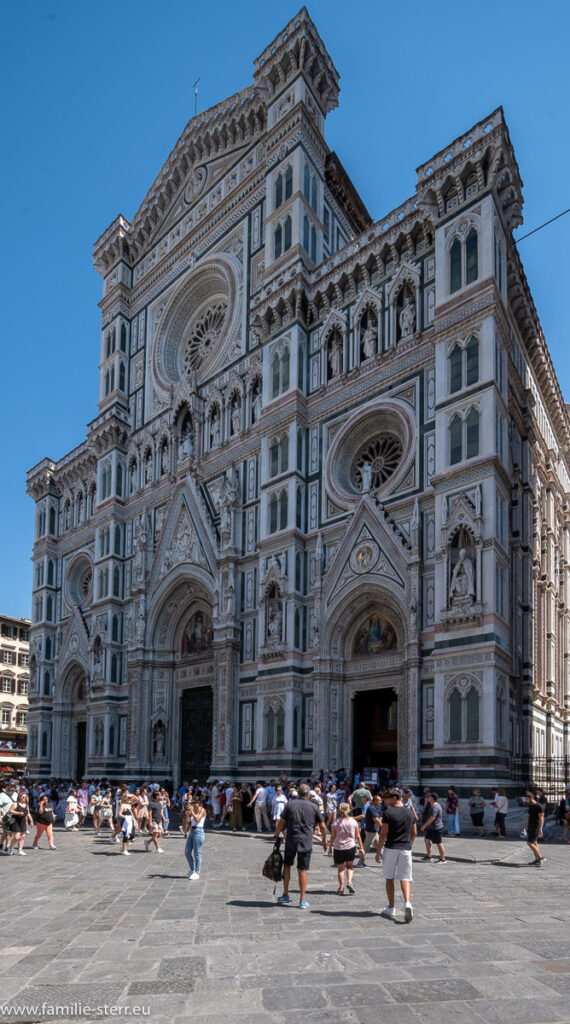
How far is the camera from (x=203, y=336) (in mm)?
43281

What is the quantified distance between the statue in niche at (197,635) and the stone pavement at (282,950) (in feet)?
73.7

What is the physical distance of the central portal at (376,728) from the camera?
3052 centimetres

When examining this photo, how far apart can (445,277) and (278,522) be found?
11.1 meters

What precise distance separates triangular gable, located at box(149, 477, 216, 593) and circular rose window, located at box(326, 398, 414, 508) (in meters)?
7.70

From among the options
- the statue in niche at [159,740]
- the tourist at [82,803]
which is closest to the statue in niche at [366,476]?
the tourist at [82,803]

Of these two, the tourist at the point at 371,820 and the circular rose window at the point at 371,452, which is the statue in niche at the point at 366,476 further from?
the tourist at the point at 371,820

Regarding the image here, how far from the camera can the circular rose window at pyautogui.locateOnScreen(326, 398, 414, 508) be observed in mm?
29703

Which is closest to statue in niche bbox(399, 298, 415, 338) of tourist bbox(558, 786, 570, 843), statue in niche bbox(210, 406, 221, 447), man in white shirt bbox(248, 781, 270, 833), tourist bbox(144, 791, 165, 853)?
statue in niche bbox(210, 406, 221, 447)

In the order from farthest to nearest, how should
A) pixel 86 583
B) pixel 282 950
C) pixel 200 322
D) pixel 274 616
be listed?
pixel 86 583 < pixel 200 322 < pixel 274 616 < pixel 282 950

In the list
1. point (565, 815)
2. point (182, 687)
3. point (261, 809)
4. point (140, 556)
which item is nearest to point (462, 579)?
point (565, 815)

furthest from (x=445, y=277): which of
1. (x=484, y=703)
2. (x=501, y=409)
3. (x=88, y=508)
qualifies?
(x=88, y=508)

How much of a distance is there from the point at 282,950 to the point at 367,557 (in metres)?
20.8

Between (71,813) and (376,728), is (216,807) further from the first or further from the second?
(376,728)

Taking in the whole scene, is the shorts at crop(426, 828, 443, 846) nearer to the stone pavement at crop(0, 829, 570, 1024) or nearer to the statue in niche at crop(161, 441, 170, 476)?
the stone pavement at crop(0, 829, 570, 1024)
